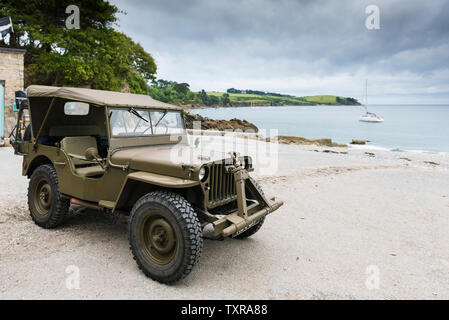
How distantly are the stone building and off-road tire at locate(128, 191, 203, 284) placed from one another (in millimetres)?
13889

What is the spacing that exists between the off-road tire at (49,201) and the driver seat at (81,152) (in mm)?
376

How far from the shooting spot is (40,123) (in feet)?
17.4

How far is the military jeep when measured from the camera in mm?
3412

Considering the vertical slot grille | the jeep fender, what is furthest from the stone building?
the vertical slot grille

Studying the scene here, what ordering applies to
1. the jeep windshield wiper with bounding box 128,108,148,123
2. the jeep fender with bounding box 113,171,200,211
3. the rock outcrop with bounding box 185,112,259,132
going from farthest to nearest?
the rock outcrop with bounding box 185,112,259,132
the jeep windshield wiper with bounding box 128,108,148,123
the jeep fender with bounding box 113,171,200,211

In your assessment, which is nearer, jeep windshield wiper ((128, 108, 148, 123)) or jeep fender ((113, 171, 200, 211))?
jeep fender ((113, 171, 200, 211))

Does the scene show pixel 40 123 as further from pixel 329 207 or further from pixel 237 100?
pixel 237 100

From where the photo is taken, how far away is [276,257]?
4281mm

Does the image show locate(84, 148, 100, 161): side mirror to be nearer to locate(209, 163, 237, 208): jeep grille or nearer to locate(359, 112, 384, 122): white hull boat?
locate(209, 163, 237, 208): jeep grille

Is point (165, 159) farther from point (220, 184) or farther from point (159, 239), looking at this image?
point (159, 239)

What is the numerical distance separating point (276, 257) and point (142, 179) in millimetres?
2141

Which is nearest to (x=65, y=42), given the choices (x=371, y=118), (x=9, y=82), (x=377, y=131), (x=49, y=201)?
(x=9, y=82)

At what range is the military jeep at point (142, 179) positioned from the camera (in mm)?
3412
